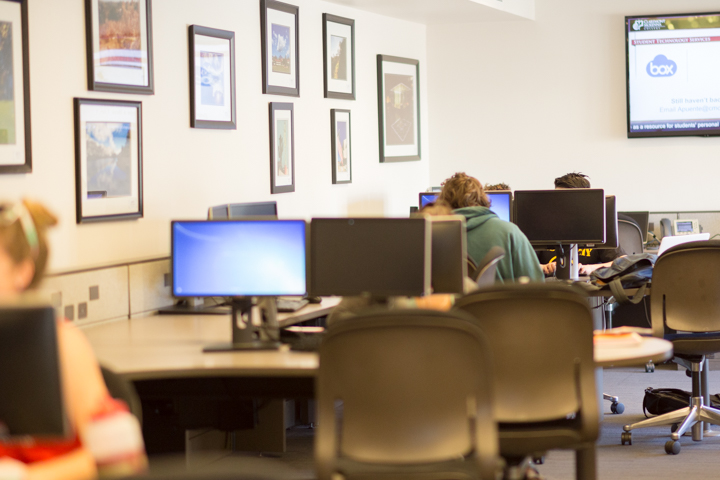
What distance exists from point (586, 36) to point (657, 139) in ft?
3.42

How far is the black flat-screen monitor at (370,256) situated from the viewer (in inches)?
119

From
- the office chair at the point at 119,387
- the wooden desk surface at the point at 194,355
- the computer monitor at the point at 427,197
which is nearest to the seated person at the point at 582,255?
the computer monitor at the point at 427,197

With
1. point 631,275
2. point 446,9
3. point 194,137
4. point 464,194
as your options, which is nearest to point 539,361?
point 464,194

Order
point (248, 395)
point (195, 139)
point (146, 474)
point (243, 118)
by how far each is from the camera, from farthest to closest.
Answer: point (243, 118) → point (195, 139) → point (248, 395) → point (146, 474)

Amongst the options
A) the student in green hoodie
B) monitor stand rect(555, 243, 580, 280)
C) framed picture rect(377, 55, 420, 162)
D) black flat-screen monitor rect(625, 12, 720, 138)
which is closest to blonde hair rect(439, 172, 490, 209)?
the student in green hoodie

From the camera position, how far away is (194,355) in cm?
283

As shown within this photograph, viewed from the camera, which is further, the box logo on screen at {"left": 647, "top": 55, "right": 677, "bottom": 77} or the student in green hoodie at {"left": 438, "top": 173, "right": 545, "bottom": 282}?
the box logo on screen at {"left": 647, "top": 55, "right": 677, "bottom": 77}

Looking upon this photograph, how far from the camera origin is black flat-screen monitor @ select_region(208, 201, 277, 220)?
378cm

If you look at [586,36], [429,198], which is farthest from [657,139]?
[429,198]

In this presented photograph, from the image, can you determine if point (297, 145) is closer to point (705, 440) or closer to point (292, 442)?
point (292, 442)

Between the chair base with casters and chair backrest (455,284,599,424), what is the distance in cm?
185

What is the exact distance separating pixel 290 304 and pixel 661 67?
4.60 m

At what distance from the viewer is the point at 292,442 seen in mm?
4441

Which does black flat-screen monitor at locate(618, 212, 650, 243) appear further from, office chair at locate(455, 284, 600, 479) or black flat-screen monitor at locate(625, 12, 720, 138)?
office chair at locate(455, 284, 600, 479)
